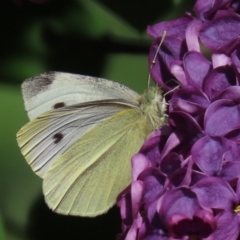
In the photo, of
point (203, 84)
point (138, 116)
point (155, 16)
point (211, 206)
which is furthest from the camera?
point (155, 16)

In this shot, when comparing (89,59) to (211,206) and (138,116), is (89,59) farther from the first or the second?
(211,206)

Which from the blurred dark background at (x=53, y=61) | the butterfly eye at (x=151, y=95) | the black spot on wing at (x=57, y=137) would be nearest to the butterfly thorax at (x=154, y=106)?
the butterfly eye at (x=151, y=95)

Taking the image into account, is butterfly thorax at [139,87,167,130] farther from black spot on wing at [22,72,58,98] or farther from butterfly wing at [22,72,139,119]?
black spot on wing at [22,72,58,98]

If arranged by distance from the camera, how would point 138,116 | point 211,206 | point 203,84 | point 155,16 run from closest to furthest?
point 211,206
point 203,84
point 138,116
point 155,16

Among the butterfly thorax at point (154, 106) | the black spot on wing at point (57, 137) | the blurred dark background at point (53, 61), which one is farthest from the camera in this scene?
the blurred dark background at point (53, 61)

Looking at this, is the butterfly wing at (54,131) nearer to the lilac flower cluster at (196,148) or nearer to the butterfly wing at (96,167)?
the butterfly wing at (96,167)

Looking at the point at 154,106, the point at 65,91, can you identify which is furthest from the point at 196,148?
the point at 65,91

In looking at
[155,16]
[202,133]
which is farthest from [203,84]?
[155,16]
